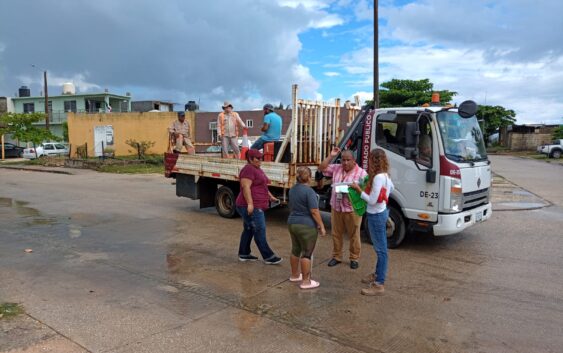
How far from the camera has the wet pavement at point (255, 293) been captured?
4070mm

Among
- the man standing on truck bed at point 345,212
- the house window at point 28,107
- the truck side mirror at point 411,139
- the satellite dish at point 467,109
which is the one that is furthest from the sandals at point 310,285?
the house window at point 28,107

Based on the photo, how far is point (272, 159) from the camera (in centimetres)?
895

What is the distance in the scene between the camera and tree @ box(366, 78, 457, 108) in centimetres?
Answer: 3586

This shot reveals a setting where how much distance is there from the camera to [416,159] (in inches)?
267

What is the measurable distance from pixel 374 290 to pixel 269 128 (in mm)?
4671

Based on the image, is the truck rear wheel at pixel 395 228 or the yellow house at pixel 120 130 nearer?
the truck rear wheel at pixel 395 228

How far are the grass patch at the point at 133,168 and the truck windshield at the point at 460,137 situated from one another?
57.0 ft

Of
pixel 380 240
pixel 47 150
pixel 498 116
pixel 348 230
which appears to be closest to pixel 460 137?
pixel 348 230

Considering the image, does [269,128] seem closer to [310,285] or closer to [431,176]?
[431,176]

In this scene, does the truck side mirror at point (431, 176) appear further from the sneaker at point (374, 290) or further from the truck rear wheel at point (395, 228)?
the sneaker at point (374, 290)

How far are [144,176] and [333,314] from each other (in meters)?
17.0

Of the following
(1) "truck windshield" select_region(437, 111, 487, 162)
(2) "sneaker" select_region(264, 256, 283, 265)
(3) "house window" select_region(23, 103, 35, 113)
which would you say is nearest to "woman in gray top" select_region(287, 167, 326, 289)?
(2) "sneaker" select_region(264, 256, 283, 265)

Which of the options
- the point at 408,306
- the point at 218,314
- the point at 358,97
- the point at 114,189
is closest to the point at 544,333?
the point at 408,306

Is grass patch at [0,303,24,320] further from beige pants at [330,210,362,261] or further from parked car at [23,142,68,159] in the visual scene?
parked car at [23,142,68,159]
